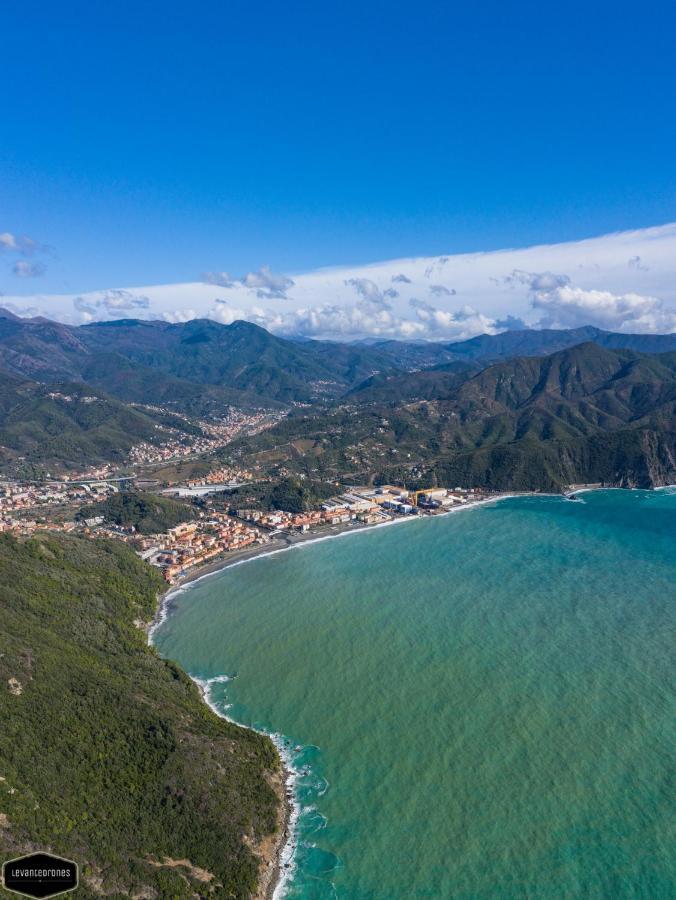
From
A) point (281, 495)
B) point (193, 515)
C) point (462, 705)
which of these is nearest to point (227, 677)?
point (462, 705)

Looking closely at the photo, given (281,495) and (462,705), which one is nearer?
(462,705)

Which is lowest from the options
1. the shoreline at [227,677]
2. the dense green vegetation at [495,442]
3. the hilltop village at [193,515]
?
the shoreline at [227,677]

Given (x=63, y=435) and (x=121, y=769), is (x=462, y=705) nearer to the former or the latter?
(x=121, y=769)

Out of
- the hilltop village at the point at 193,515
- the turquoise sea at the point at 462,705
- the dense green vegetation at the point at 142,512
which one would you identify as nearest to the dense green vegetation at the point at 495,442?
the hilltop village at the point at 193,515

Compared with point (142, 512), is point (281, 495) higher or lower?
higher

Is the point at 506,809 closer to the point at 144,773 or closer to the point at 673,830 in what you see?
the point at 673,830

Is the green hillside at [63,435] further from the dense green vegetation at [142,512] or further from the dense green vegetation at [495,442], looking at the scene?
the dense green vegetation at [142,512]

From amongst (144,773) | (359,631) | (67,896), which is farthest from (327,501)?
(67,896)
